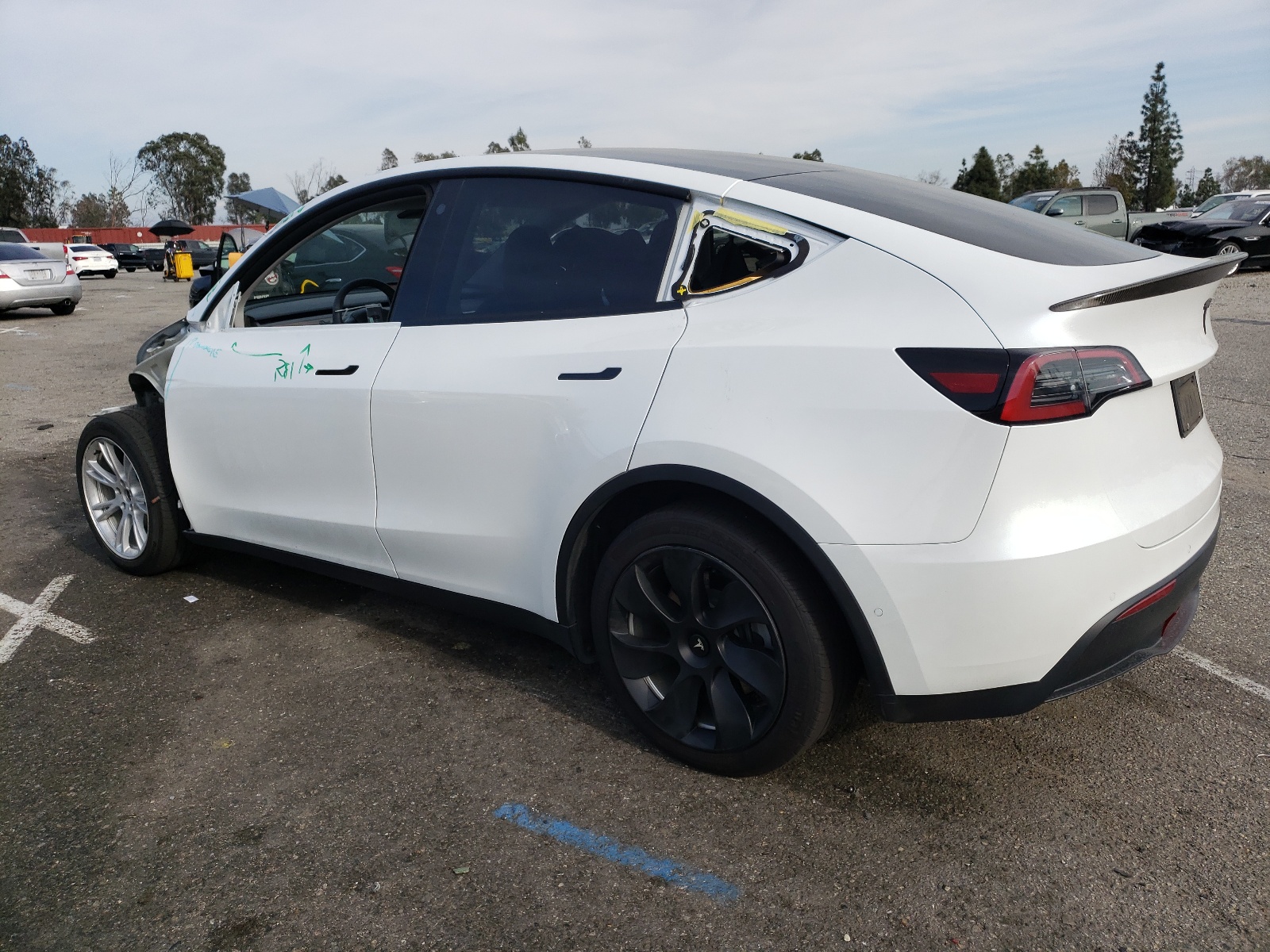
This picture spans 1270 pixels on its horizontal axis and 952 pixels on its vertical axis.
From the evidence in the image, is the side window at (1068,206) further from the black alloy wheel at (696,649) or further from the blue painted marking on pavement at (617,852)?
the blue painted marking on pavement at (617,852)

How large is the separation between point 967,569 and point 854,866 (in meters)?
0.79

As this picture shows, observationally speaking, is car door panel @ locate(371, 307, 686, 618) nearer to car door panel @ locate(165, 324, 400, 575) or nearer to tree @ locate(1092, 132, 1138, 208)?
car door panel @ locate(165, 324, 400, 575)

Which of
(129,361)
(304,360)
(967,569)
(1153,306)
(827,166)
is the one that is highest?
(827,166)

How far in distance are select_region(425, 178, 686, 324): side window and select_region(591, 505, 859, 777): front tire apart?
67 cm

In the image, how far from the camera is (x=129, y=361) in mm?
11750

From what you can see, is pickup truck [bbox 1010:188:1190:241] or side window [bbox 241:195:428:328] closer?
side window [bbox 241:195:428:328]

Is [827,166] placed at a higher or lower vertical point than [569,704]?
higher

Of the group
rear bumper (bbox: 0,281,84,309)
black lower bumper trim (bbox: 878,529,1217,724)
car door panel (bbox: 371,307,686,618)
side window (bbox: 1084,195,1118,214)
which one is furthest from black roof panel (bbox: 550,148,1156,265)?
side window (bbox: 1084,195,1118,214)

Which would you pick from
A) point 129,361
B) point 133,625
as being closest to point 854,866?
point 133,625

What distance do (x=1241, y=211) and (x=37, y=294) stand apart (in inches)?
936

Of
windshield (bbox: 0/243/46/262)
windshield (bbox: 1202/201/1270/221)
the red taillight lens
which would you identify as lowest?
windshield (bbox: 0/243/46/262)

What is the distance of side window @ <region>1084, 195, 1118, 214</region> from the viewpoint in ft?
64.5

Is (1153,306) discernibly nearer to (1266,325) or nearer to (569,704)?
(569,704)

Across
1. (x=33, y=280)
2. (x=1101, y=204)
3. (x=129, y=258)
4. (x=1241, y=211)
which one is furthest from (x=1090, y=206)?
(x=129, y=258)
